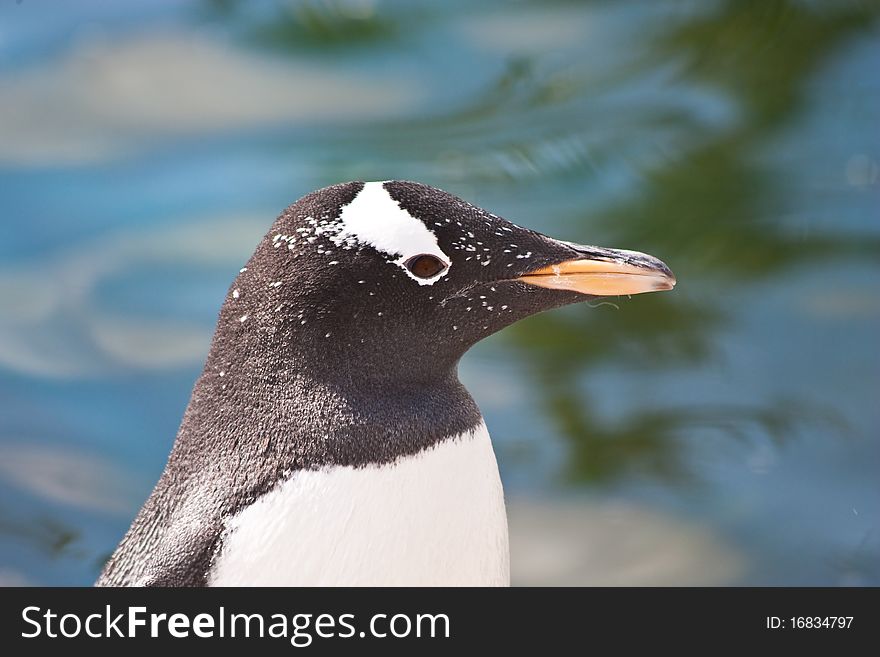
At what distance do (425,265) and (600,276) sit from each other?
209 mm

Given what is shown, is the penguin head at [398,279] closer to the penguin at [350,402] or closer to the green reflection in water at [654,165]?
the penguin at [350,402]

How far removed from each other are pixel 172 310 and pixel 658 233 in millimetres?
1098

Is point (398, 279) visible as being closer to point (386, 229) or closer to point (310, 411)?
point (386, 229)

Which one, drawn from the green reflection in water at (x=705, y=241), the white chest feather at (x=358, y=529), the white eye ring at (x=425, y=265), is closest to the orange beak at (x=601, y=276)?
the white eye ring at (x=425, y=265)

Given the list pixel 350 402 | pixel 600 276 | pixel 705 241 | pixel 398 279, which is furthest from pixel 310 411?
pixel 705 241

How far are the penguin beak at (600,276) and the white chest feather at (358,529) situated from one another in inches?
8.7

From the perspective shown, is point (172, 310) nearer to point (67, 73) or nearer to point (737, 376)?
point (67, 73)

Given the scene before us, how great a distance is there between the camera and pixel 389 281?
141 centimetres

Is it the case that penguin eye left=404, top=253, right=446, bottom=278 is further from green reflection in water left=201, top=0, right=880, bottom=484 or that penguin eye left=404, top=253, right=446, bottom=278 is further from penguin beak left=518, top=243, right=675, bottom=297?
green reflection in water left=201, top=0, right=880, bottom=484

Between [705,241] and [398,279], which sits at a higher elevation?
[705,241]

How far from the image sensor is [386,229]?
4.58ft

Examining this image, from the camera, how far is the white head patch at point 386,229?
1396 millimetres
